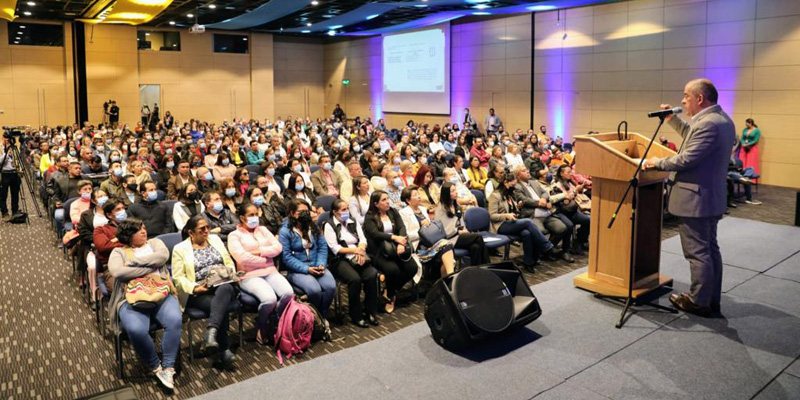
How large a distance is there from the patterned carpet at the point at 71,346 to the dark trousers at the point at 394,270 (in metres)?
0.22

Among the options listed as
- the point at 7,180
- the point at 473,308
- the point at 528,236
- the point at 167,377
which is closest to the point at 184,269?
the point at 167,377

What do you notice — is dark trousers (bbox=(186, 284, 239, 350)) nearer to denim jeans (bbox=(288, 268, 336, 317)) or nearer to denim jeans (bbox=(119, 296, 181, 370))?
denim jeans (bbox=(119, 296, 181, 370))

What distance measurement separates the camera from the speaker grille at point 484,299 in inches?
152

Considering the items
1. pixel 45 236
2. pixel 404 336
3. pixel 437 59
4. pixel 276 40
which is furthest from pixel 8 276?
pixel 276 40

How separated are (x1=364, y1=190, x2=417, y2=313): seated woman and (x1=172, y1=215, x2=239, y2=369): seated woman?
1337mm

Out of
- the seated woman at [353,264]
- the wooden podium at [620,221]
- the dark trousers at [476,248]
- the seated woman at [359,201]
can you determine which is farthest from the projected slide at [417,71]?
the wooden podium at [620,221]

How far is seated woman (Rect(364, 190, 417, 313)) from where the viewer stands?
5.31 metres

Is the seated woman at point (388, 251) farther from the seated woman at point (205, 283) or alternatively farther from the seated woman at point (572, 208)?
the seated woman at point (572, 208)

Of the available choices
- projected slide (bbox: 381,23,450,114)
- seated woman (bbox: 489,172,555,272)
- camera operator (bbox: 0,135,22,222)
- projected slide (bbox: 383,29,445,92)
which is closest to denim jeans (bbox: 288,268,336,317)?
seated woman (bbox: 489,172,555,272)

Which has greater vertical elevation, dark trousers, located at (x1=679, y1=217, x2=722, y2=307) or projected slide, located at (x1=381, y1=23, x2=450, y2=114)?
projected slide, located at (x1=381, y1=23, x2=450, y2=114)

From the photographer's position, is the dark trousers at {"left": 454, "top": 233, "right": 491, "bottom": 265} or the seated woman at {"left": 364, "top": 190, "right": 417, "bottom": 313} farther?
the dark trousers at {"left": 454, "top": 233, "right": 491, "bottom": 265}

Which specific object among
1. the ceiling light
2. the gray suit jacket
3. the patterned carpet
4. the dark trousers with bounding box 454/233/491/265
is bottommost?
the patterned carpet

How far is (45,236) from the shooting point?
8.52 metres

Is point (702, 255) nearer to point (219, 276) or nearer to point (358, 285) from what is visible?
point (358, 285)
